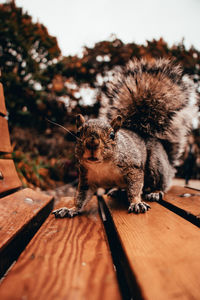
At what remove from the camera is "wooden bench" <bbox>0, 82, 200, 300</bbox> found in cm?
38

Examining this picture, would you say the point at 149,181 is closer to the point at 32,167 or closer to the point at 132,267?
the point at 132,267

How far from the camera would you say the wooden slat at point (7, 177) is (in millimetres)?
898

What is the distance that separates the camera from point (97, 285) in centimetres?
40

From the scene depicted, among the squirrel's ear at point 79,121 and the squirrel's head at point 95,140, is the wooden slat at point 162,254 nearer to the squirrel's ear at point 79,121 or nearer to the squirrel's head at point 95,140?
the squirrel's head at point 95,140

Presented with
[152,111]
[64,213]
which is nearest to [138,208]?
[64,213]

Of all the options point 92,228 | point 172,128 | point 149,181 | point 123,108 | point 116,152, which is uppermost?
point 123,108

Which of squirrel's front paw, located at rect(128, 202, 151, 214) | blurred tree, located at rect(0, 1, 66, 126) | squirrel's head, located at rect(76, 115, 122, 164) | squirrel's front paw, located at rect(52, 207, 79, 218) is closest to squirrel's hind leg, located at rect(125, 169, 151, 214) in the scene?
squirrel's front paw, located at rect(128, 202, 151, 214)

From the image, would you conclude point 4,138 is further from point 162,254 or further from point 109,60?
point 109,60

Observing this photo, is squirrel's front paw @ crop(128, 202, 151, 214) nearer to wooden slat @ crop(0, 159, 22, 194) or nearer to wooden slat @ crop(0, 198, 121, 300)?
wooden slat @ crop(0, 198, 121, 300)

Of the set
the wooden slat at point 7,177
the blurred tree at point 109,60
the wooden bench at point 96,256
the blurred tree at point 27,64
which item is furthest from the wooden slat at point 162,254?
the blurred tree at point 27,64

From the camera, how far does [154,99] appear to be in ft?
4.56

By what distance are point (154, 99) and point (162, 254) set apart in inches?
44.0

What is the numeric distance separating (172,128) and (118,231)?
100 cm

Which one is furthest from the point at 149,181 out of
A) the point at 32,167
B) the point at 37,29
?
the point at 37,29
